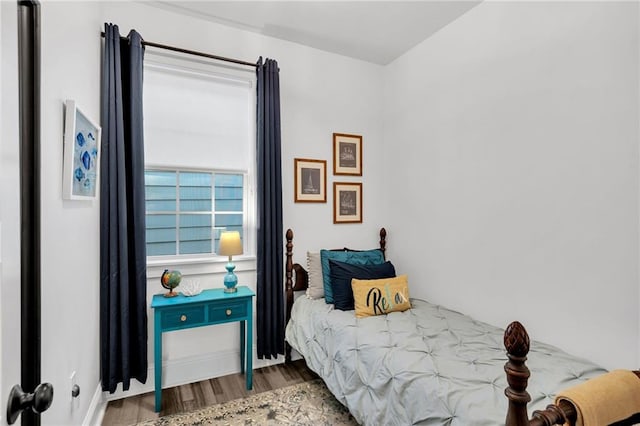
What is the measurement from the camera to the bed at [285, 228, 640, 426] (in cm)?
105

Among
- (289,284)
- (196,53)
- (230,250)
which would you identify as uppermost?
(196,53)

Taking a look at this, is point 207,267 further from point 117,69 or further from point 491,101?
point 491,101

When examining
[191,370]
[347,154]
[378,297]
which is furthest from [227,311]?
[347,154]

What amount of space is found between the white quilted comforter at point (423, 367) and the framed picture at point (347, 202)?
1.06 m

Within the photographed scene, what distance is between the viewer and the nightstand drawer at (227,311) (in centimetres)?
250

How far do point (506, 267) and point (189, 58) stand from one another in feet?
9.31

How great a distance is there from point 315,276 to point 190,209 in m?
1.20

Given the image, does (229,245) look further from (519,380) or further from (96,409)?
(519,380)

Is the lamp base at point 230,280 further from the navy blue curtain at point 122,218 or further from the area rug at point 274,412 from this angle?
the area rug at point 274,412

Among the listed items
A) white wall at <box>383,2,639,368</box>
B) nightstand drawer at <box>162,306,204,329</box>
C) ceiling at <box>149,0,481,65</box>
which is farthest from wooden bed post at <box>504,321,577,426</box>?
ceiling at <box>149,0,481,65</box>

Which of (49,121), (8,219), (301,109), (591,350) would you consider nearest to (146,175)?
(49,121)

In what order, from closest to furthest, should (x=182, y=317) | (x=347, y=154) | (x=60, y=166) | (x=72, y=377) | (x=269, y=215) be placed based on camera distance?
(x=60, y=166)
(x=72, y=377)
(x=182, y=317)
(x=269, y=215)
(x=347, y=154)

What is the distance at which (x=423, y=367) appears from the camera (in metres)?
1.67

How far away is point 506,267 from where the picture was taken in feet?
7.44
